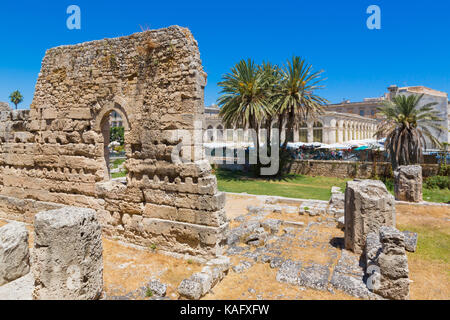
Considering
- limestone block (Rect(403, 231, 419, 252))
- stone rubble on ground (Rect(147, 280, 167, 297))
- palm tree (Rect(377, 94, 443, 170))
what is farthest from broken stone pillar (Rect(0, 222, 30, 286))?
palm tree (Rect(377, 94, 443, 170))

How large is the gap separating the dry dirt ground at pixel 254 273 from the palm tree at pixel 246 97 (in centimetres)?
1329

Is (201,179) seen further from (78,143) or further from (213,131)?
(213,131)

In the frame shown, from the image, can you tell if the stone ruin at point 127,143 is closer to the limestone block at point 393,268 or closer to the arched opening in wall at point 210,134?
the limestone block at point 393,268

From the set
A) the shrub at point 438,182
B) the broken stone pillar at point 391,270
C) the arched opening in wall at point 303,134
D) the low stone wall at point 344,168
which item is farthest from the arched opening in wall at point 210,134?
the broken stone pillar at point 391,270

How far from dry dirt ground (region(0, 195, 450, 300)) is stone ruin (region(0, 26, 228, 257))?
18.8 inches

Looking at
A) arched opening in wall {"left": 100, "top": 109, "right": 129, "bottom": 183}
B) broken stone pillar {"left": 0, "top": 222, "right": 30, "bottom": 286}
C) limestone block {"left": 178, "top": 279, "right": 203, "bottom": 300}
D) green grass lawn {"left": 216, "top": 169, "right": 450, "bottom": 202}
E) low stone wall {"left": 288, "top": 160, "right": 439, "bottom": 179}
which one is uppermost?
arched opening in wall {"left": 100, "top": 109, "right": 129, "bottom": 183}

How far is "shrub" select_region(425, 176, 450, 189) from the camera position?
17517 mm

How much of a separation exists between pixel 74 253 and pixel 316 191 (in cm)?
1533

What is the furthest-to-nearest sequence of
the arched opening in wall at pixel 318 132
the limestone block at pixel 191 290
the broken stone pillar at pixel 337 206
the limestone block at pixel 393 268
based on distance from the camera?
1. the arched opening in wall at pixel 318 132
2. the broken stone pillar at pixel 337 206
3. the limestone block at pixel 393 268
4. the limestone block at pixel 191 290

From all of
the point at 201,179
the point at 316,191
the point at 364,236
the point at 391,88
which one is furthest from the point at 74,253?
the point at 391,88

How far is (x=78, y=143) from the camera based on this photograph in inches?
306

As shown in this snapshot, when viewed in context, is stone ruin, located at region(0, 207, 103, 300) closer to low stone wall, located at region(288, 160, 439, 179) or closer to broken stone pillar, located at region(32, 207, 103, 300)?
broken stone pillar, located at region(32, 207, 103, 300)

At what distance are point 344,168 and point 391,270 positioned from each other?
718 inches

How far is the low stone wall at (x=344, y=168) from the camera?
63.3ft
